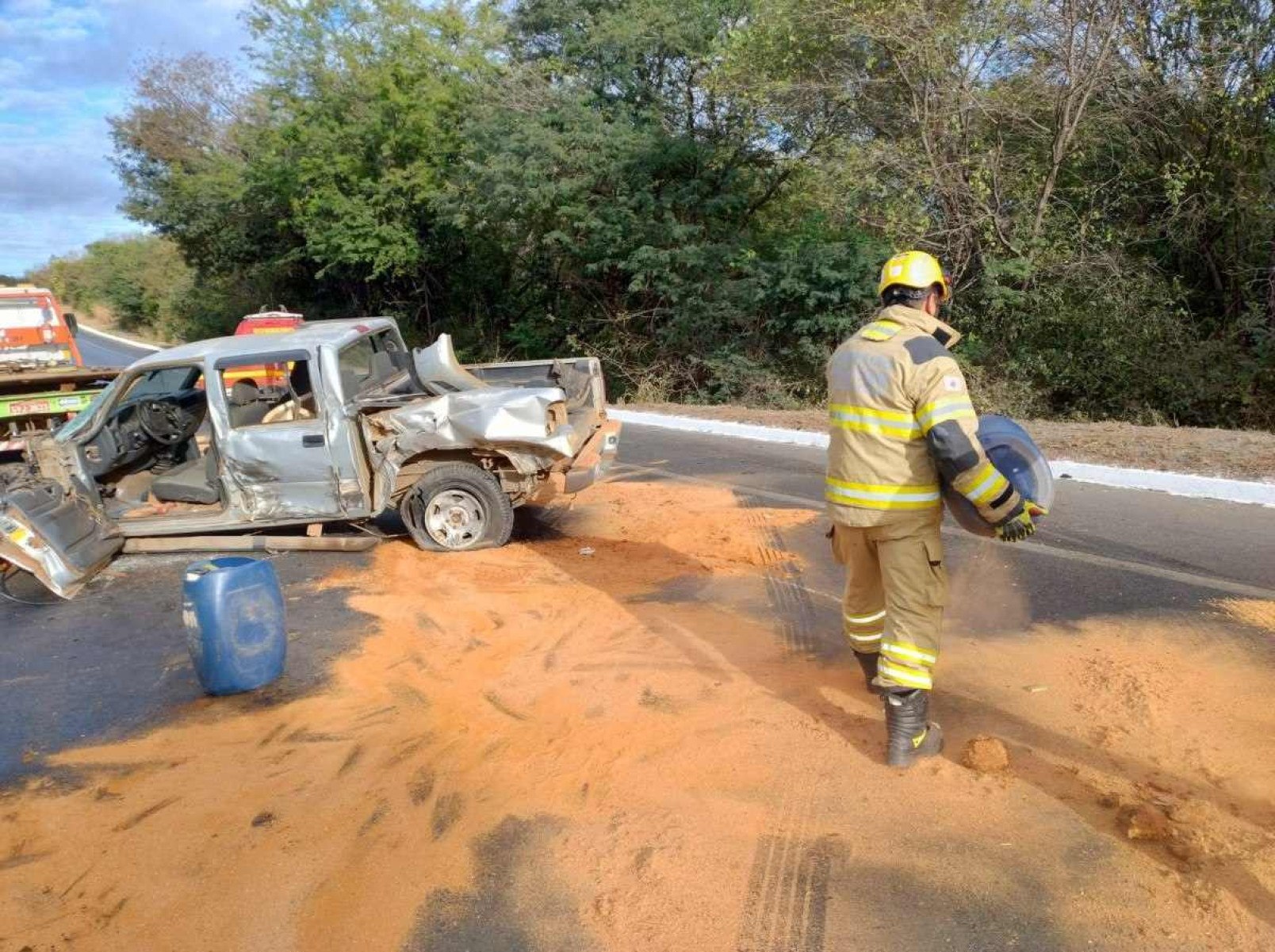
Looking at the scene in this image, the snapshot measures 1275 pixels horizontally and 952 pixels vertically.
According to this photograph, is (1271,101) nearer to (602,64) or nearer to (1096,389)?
(1096,389)

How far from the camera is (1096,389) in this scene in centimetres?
1606

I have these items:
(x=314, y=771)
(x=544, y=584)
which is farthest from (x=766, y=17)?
(x=314, y=771)

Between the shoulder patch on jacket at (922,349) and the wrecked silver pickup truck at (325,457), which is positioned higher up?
the shoulder patch on jacket at (922,349)

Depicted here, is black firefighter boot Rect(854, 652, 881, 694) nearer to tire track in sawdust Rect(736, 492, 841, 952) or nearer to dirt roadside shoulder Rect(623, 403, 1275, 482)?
tire track in sawdust Rect(736, 492, 841, 952)

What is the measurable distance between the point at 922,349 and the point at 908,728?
1.42 meters

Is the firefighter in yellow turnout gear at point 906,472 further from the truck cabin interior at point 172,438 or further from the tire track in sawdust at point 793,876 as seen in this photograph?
the truck cabin interior at point 172,438

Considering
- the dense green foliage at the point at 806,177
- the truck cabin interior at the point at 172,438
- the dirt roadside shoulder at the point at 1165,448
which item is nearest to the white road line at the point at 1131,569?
the dirt roadside shoulder at the point at 1165,448

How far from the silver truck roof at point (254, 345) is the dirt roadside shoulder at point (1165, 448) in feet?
23.2

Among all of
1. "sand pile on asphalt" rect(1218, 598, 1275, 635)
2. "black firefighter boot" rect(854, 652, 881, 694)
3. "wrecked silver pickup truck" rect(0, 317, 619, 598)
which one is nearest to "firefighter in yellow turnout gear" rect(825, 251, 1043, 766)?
"black firefighter boot" rect(854, 652, 881, 694)

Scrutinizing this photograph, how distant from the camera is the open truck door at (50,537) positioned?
654 centimetres

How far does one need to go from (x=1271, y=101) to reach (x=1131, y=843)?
50.8 ft

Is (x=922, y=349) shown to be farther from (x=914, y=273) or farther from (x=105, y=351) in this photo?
(x=105, y=351)

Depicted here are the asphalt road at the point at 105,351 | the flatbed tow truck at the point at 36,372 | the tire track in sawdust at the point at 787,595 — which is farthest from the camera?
the asphalt road at the point at 105,351

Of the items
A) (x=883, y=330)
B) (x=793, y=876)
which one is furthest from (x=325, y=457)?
(x=793, y=876)
